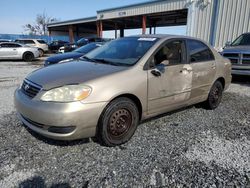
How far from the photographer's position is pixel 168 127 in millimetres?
3830

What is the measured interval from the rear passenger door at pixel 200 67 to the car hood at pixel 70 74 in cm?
165

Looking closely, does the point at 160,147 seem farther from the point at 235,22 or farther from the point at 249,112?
the point at 235,22

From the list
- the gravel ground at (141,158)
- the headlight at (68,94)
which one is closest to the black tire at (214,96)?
the gravel ground at (141,158)

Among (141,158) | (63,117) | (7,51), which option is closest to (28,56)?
Answer: (7,51)

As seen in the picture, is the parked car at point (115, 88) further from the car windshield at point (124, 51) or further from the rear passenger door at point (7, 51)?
the rear passenger door at point (7, 51)

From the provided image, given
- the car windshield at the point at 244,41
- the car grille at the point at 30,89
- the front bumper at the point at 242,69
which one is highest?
the car windshield at the point at 244,41

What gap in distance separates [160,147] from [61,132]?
1413 millimetres

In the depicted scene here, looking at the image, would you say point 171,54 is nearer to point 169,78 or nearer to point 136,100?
point 169,78

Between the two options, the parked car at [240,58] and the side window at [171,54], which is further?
the parked car at [240,58]

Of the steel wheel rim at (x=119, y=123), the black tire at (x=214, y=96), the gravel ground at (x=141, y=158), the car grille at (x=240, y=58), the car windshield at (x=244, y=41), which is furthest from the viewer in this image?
the car windshield at (x=244, y=41)

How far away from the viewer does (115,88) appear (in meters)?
2.86

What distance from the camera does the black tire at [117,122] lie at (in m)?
2.87

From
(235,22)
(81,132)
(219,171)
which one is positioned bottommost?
(219,171)

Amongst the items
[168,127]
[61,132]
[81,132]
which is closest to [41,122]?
[61,132]
